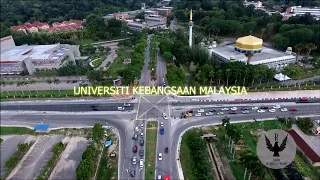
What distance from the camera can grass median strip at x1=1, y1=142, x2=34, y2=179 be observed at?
4034cm

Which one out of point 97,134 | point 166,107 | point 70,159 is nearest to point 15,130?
point 70,159

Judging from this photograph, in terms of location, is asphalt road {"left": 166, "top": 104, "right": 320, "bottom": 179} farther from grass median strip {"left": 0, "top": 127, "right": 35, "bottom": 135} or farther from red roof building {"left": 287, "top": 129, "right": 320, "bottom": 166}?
grass median strip {"left": 0, "top": 127, "right": 35, "bottom": 135}

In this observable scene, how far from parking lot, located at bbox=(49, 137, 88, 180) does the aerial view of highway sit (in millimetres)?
192

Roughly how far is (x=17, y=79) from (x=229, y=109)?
66044 millimetres

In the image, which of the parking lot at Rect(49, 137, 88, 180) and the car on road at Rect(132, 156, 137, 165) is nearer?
the parking lot at Rect(49, 137, 88, 180)

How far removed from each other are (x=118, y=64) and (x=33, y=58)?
28643 millimetres

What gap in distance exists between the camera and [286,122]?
48969 mm

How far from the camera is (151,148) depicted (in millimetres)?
43906

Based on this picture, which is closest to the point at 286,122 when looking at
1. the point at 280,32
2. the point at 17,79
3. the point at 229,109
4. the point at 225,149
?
the point at 229,109

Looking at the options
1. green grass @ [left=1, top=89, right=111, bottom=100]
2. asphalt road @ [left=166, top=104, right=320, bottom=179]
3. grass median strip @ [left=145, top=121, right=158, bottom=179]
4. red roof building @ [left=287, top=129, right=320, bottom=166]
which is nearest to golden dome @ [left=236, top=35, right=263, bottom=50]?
asphalt road @ [left=166, top=104, right=320, bottom=179]

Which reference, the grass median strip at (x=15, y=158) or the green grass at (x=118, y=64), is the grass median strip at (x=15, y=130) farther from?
the green grass at (x=118, y=64)

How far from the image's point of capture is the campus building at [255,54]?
74.5m

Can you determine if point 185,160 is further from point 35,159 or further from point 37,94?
point 37,94

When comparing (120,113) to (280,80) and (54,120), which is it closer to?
(54,120)
